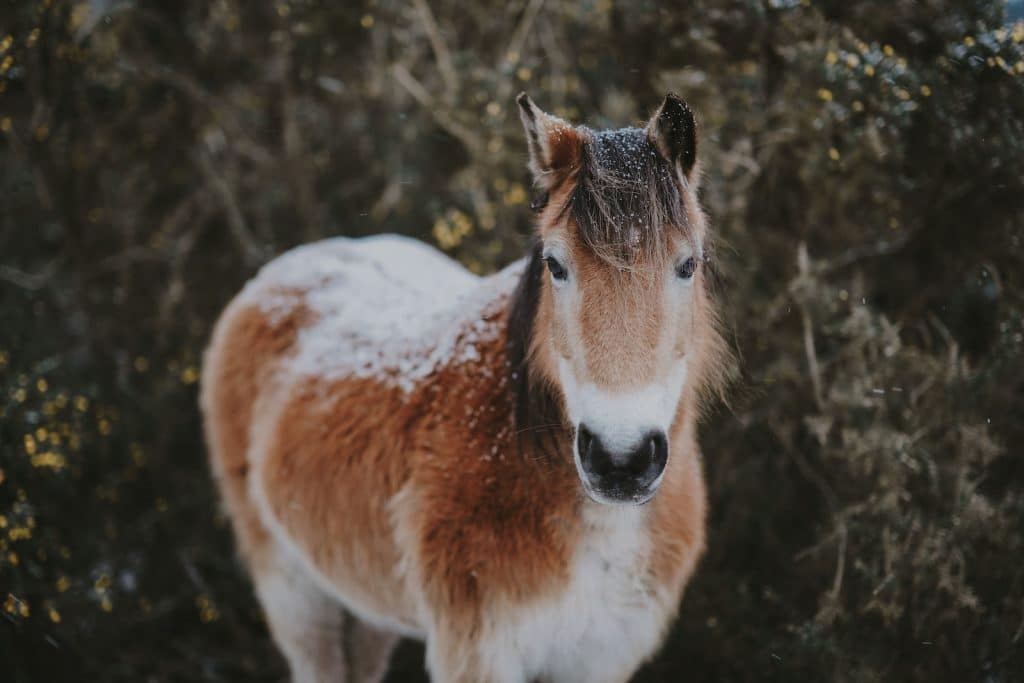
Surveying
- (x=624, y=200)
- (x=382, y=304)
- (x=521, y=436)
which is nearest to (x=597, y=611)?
(x=521, y=436)

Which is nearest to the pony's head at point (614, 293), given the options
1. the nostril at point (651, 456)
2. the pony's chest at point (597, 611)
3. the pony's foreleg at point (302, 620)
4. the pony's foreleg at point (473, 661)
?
the nostril at point (651, 456)

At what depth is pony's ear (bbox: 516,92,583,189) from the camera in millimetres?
1954

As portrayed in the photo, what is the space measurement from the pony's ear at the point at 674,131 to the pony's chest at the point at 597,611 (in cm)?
100

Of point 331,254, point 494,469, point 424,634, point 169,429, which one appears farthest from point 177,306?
point 494,469

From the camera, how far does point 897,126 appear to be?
3.11 m

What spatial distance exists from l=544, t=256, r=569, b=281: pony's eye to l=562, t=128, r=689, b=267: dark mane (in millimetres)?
110

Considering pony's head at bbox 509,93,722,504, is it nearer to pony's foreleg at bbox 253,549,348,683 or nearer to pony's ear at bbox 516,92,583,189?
pony's ear at bbox 516,92,583,189

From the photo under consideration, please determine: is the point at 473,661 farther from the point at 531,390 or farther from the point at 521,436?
the point at 531,390

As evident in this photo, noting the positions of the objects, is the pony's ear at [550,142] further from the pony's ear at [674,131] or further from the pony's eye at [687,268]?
the pony's eye at [687,268]

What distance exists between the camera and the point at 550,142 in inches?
77.4

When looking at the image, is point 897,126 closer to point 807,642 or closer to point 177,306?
point 807,642

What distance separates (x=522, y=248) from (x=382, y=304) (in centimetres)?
96

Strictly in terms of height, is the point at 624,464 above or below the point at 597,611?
above

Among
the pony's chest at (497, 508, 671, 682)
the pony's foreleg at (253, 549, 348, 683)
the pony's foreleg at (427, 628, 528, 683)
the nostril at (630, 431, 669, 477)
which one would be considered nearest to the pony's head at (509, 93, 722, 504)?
the nostril at (630, 431, 669, 477)
